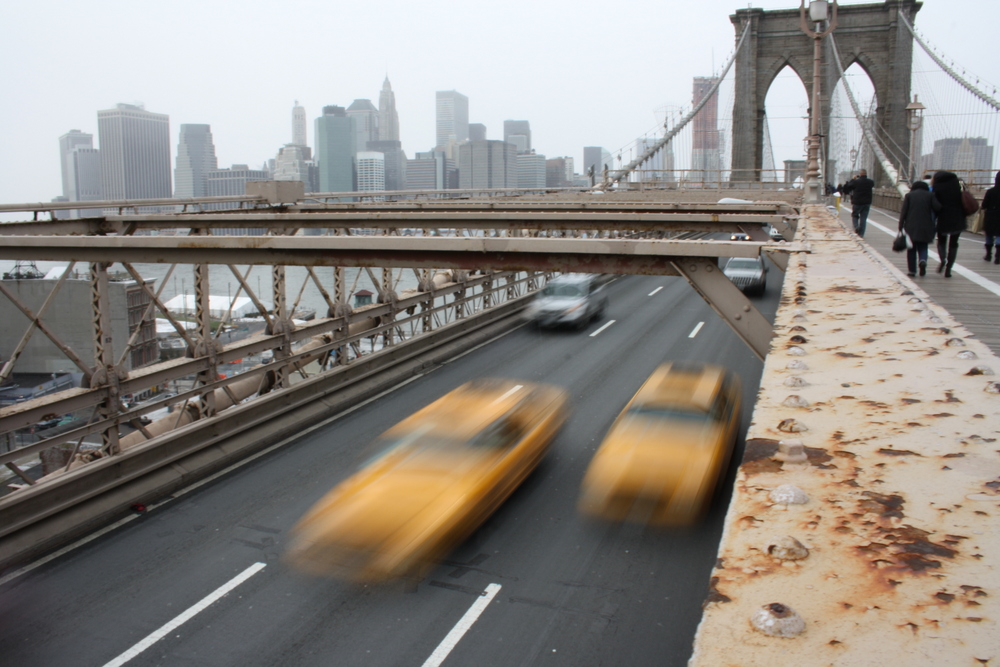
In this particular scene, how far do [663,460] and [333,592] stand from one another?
4.45m

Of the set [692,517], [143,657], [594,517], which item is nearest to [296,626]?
[143,657]

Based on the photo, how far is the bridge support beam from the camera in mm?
6996

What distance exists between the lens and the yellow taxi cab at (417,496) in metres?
9.06

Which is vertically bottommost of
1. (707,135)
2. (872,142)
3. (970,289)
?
(970,289)

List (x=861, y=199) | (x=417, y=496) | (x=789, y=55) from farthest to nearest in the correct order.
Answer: (x=789, y=55), (x=861, y=199), (x=417, y=496)

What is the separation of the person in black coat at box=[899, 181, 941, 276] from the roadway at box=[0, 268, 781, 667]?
433cm

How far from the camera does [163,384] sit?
1248 cm

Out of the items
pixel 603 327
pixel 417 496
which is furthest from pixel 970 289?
pixel 603 327

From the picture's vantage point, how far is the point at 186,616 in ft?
26.9

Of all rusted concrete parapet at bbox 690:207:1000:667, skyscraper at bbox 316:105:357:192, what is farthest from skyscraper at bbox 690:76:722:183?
rusted concrete parapet at bbox 690:207:1000:667

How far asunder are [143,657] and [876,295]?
743cm

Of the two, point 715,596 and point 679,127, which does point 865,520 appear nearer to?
point 715,596

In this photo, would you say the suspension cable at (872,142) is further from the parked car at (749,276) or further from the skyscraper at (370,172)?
the skyscraper at (370,172)

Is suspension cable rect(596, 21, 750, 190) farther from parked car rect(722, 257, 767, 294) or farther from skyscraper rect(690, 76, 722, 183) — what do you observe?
parked car rect(722, 257, 767, 294)
